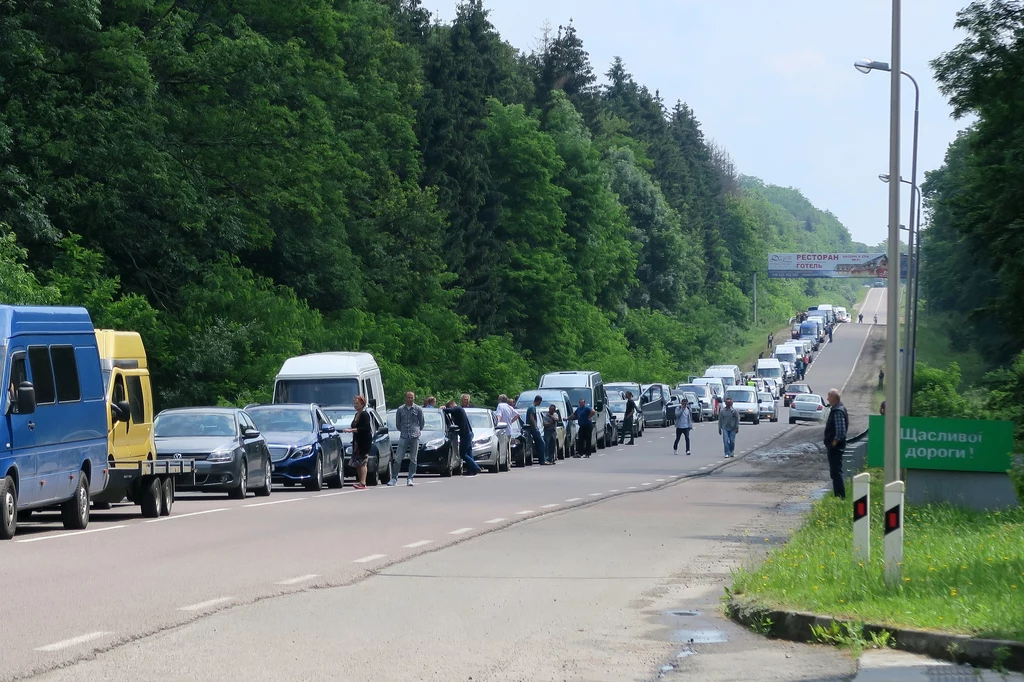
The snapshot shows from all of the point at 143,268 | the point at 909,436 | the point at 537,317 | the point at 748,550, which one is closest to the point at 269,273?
the point at 143,268

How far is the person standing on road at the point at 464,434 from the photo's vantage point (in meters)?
34.8

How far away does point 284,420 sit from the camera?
29.9 meters

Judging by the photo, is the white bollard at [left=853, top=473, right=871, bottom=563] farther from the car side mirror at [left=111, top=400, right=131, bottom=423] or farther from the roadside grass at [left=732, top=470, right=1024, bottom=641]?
the car side mirror at [left=111, top=400, right=131, bottom=423]

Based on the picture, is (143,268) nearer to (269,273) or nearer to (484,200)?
(269,273)

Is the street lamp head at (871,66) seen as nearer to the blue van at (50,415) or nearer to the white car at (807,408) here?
the blue van at (50,415)

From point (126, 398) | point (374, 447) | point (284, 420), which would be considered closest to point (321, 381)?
point (374, 447)

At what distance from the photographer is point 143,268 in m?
47.8

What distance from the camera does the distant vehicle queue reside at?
1797cm

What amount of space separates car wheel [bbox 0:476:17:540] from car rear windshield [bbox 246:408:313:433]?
1244 centimetres

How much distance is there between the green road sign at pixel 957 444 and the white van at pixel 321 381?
50.7ft

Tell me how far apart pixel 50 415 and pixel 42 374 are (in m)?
0.52

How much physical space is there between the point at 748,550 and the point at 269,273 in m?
43.6

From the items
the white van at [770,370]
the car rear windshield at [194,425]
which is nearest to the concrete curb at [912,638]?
the car rear windshield at [194,425]

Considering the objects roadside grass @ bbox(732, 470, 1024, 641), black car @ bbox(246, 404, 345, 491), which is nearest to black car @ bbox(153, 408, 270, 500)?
black car @ bbox(246, 404, 345, 491)
